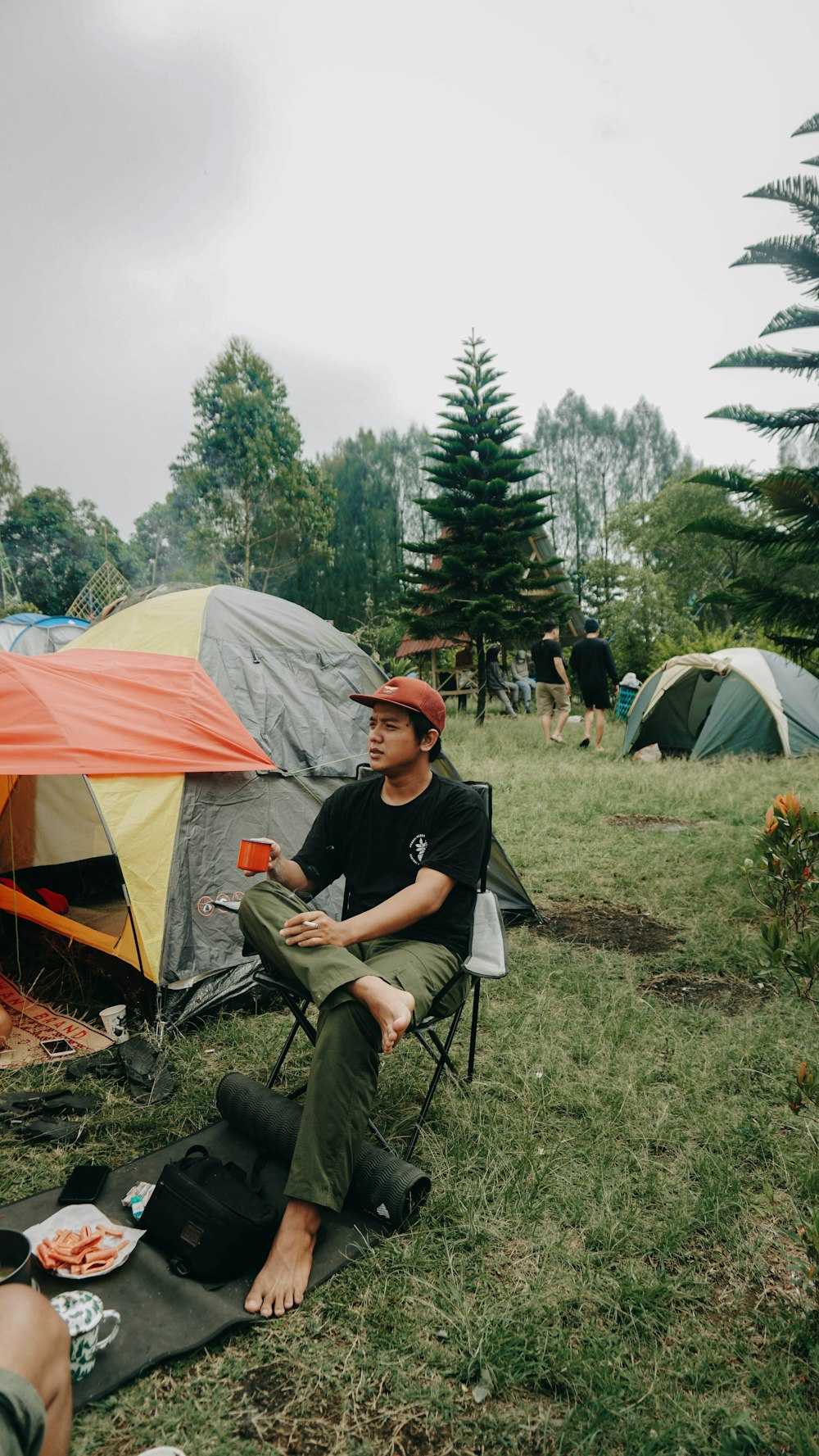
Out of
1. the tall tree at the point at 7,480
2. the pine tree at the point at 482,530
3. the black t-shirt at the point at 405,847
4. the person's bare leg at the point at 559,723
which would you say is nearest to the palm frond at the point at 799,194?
the black t-shirt at the point at 405,847

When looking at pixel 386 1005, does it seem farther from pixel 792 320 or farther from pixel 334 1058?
pixel 792 320

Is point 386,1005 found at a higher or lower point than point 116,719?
lower

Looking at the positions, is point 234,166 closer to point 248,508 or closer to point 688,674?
point 248,508

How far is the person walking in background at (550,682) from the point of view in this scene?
10.2m

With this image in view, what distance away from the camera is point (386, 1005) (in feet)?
6.27

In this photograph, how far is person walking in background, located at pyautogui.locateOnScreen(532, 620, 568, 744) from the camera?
33.5 ft

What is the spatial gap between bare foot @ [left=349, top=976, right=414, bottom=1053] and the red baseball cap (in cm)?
85

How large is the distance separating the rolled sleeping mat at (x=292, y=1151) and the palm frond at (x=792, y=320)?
12.4ft

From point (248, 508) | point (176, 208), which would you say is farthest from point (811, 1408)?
point (176, 208)

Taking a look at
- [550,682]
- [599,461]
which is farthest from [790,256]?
[599,461]

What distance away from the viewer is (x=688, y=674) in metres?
9.30

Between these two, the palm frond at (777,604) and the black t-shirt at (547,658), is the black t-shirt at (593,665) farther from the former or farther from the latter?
the palm frond at (777,604)

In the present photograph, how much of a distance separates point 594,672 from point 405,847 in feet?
26.3

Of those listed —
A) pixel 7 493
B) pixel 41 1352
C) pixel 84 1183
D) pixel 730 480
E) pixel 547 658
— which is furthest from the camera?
pixel 7 493
